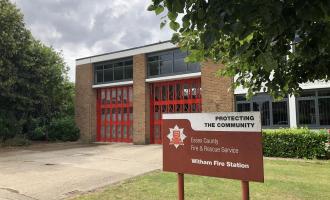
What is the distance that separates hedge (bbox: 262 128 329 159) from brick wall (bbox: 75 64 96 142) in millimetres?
14115

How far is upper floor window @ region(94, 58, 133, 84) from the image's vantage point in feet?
74.8

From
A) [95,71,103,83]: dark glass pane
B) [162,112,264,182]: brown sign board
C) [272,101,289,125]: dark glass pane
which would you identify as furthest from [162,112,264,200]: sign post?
[95,71,103,83]: dark glass pane

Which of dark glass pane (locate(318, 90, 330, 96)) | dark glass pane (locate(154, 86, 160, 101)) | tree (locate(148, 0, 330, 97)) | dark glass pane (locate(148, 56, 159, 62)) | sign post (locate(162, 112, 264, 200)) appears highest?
dark glass pane (locate(148, 56, 159, 62))

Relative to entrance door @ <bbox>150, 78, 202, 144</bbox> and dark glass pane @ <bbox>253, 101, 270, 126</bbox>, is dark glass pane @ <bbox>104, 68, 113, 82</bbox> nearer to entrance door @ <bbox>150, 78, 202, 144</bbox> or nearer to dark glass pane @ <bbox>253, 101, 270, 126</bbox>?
entrance door @ <bbox>150, 78, 202, 144</bbox>

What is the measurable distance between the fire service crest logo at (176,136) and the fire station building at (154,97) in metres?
11.5

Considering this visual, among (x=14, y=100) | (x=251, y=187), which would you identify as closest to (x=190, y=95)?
(x=14, y=100)

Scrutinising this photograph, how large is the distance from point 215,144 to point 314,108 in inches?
477

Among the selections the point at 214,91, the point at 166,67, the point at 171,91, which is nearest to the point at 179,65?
the point at 166,67

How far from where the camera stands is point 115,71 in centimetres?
2362

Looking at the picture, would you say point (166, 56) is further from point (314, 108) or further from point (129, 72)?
point (314, 108)

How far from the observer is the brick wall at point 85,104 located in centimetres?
2448

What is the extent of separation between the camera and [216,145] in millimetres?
4926

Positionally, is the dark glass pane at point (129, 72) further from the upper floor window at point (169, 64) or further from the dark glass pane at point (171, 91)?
the dark glass pane at point (171, 91)

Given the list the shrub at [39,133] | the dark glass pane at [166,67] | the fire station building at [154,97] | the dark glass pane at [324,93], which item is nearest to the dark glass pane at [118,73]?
the fire station building at [154,97]
